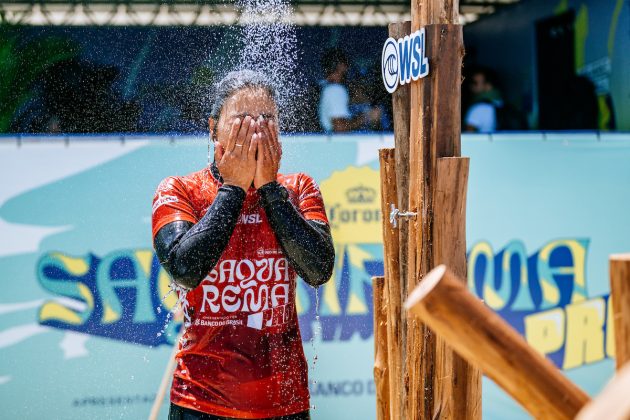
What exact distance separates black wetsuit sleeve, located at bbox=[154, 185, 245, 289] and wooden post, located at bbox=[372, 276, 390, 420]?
1.00 metres

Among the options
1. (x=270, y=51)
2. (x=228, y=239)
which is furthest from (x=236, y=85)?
(x=270, y=51)

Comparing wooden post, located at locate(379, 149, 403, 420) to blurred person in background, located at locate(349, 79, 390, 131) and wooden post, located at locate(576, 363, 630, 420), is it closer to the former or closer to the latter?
wooden post, located at locate(576, 363, 630, 420)

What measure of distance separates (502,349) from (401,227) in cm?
169

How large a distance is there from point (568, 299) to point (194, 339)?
330 centimetres

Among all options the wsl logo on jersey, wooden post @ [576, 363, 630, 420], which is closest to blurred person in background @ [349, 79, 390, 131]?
the wsl logo on jersey

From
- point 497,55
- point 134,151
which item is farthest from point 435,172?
point 497,55

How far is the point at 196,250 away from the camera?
2.67 meters

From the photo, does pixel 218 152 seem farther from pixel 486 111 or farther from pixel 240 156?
pixel 486 111

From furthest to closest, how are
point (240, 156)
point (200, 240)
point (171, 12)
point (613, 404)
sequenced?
1. point (171, 12)
2. point (240, 156)
3. point (200, 240)
4. point (613, 404)

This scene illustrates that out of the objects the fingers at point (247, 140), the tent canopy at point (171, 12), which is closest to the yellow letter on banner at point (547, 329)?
the fingers at point (247, 140)

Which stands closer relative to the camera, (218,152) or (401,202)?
(218,152)

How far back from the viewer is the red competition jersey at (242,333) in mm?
2721

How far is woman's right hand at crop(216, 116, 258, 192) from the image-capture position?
9.20 ft

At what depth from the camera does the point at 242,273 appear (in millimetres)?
2812
